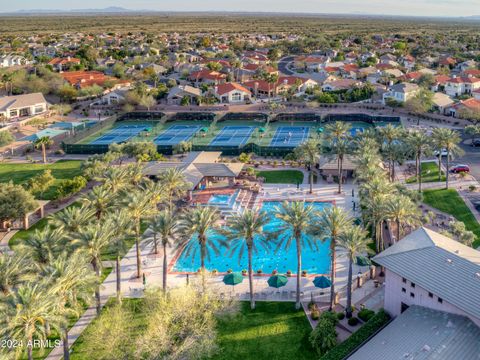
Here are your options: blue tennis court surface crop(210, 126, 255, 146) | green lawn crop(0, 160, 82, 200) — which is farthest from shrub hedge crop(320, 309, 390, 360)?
blue tennis court surface crop(210, 126, 255, 146)

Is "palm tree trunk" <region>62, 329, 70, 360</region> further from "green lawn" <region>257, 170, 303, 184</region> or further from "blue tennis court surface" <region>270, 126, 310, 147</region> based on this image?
"blue tennis court surface" <region>270, 126, 310, 147</region>

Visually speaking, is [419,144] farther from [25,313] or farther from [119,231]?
[25,313]

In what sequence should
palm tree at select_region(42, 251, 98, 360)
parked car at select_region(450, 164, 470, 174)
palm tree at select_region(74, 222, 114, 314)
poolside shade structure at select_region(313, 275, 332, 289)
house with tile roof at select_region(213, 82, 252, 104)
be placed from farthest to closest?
house with tile roof at select_region(213, 82, 252, 104), parked car at select_region(450, 164, 470, 174), poolside shade structure at select_region(313, 275, 332, 289), palm tree at select_region(74, 222, 114, 314), palm tree at select_region(42, 251, 98, 360)

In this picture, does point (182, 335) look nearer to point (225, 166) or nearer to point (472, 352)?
point (472, 352)

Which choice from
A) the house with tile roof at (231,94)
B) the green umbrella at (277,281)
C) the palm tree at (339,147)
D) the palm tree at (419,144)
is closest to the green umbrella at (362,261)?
the green umbrella at (277,281)

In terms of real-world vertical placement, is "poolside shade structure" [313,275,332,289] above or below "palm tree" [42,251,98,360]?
below

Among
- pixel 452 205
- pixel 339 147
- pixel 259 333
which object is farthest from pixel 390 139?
pixel 259 333

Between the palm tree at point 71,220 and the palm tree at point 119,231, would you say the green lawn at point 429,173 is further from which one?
the palm tree at point 71,220
